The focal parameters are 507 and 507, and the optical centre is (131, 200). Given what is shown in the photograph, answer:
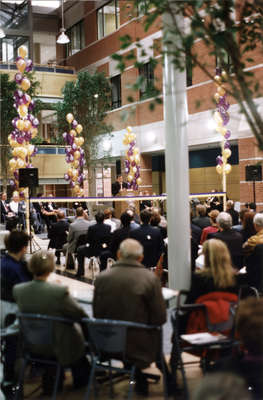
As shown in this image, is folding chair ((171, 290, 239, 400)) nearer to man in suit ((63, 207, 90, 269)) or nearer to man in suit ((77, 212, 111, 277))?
man in suit ((77, 212, 111, 277))

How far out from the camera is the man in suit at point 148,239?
6963 mm

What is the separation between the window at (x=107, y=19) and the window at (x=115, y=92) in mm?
2345

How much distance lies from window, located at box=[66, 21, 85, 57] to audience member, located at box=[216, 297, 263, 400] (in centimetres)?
2571

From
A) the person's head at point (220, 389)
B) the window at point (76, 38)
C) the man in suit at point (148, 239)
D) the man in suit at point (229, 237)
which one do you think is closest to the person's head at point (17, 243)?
the man in suit at point (229, 237)

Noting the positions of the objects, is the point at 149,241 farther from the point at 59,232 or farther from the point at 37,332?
the point at 37,332

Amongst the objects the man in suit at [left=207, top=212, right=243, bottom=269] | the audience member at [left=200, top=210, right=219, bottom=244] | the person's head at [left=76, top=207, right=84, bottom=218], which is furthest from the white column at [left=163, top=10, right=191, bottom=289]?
the person's head at [left=76, top=207, right=84, bottom=218]

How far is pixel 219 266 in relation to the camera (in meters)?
3.74

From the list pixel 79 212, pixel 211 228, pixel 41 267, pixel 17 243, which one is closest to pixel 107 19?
pixel 79 212

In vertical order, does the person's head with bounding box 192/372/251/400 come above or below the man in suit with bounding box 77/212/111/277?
above

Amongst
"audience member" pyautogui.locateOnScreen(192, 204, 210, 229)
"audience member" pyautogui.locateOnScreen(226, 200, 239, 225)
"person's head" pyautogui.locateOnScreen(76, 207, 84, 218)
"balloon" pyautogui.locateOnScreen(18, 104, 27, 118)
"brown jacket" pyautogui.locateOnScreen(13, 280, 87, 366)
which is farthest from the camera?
"balloon" pyautogui.locateOnScreen(18, 104, 27, 118)

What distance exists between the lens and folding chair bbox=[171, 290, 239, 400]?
3.50 m

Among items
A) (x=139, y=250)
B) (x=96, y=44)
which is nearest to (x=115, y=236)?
(x=139, y=250)

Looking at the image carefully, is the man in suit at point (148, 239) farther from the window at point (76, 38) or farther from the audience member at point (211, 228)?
the window at point (76, 38)

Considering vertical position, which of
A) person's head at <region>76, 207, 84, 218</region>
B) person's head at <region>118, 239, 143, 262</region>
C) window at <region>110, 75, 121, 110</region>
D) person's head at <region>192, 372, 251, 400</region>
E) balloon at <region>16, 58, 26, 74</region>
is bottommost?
person's head at <region>192, 372, 251, 400</region>
